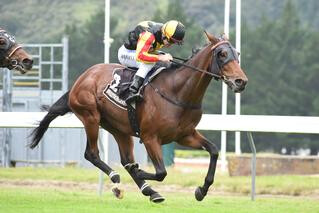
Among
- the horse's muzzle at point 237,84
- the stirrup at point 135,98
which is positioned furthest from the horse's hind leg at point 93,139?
the horse's muzzle at point 237,84

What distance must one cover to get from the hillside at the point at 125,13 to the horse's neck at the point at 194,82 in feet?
147

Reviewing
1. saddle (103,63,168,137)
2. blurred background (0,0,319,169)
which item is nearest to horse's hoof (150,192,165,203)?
saddle (103,63,168,137)

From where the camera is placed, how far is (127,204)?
11.3 m

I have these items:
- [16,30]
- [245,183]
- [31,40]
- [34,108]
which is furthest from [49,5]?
[245,183]

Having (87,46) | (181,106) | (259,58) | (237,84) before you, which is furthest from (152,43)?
(87,46)

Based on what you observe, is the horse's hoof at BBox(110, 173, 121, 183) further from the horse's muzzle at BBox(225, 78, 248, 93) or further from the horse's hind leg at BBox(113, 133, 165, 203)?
the horse's muzzle at BBox(225, 78, 248, 93)

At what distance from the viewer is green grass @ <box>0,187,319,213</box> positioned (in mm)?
10586

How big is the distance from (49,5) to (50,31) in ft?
5.59

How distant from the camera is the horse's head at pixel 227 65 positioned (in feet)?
34.1

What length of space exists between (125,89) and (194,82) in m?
0.92

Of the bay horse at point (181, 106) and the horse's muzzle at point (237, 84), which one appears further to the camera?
the bay horse at point (181, 106)

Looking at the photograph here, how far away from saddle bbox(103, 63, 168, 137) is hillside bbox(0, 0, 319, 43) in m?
43.9

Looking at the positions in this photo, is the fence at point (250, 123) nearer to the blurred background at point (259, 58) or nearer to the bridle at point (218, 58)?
the bridle at point (218, 58)

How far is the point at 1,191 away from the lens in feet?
42.9
